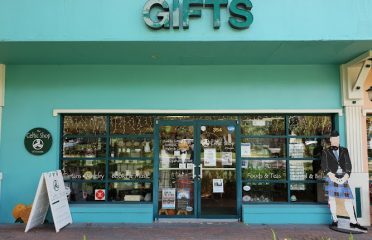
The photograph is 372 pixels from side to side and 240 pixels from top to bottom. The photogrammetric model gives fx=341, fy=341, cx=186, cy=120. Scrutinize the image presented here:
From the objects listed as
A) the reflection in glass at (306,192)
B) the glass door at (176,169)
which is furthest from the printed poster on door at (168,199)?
the reflection in glass at (306,192)

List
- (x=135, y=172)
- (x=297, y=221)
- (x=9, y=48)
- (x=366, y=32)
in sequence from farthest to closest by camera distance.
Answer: (x=135, y=172)
(x=297, y=221)
(x=9, y=48)
(x=366, y=32)

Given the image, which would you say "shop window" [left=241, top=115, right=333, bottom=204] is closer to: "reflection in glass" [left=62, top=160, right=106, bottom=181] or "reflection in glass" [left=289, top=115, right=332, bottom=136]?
"reflection in glass" [left=289, top=115, right=332, bottom=136]

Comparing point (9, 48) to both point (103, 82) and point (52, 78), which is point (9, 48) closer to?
point (52, 78)

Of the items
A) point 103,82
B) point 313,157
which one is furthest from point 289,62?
point 103,82

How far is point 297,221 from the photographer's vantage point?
752 cm

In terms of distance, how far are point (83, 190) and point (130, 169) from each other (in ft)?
3.90

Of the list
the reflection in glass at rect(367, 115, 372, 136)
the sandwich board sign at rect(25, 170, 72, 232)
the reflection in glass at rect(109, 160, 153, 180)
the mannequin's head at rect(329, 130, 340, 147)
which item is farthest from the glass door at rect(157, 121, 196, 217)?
the reflection in glass at rect(367, 115, 372, 136)

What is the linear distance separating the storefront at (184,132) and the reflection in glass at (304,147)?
2 centimetres

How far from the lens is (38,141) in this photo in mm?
7766

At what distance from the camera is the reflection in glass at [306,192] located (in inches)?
309

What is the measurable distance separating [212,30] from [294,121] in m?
3.18

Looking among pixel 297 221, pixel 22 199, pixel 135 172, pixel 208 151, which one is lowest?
pixel 297 221

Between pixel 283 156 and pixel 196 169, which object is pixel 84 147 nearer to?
pixel 196 169

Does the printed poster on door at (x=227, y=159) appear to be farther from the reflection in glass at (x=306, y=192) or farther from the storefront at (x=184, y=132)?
the reflection in glass at (x=306, y=192)
